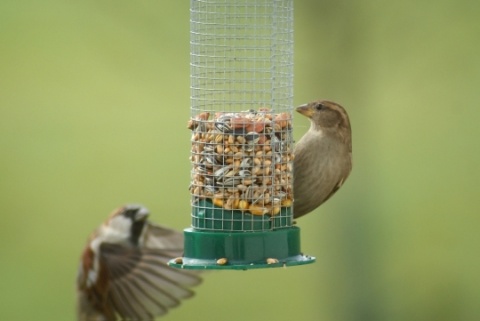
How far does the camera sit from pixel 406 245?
12828 mm

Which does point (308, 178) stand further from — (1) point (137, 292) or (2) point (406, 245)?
(2) point (406, 245)

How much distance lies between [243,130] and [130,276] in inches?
60.3

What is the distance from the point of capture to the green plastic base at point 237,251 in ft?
23.1

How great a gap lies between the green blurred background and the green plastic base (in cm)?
175

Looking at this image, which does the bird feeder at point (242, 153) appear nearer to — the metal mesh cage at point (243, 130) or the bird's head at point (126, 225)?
the metal mesh cage at point (243, 130)

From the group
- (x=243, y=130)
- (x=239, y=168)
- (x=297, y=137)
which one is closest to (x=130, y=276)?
(x=239, y=168)

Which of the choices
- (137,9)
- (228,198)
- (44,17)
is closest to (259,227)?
(228,198)

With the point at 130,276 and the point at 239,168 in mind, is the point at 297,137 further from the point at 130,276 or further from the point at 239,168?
the point at 239,168

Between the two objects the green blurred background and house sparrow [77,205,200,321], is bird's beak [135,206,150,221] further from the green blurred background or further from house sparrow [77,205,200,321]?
the green blurred background

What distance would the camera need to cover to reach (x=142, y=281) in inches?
329

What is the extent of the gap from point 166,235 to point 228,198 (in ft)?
4.27

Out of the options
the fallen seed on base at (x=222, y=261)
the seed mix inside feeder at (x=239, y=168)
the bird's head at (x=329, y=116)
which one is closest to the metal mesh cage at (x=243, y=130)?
the seed mix inside feeder at (x=239, y=168)

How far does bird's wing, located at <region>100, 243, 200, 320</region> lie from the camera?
827cm

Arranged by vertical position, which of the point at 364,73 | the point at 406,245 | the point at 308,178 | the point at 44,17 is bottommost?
the point at 406,245
